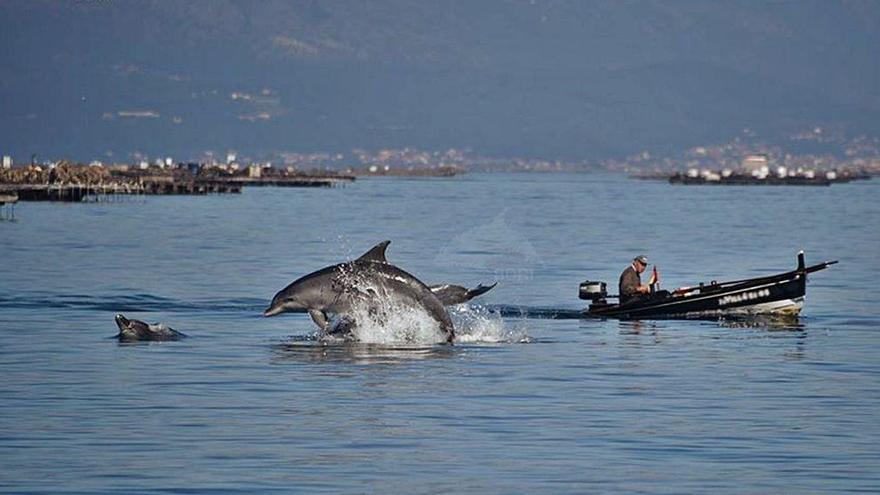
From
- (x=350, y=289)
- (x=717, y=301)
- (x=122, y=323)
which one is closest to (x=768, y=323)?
(x=717, y=301)

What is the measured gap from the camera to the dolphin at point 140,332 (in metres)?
40.8

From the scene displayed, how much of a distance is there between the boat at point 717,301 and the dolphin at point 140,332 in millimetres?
10952

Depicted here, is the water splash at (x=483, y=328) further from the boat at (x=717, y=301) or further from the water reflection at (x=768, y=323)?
the water reflection at (x=768, y=323)

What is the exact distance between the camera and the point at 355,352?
38.4m

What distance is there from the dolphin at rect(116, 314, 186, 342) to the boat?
1095 cm

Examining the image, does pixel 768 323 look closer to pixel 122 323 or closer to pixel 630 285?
pixel 630 285

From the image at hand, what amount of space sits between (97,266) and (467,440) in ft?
143

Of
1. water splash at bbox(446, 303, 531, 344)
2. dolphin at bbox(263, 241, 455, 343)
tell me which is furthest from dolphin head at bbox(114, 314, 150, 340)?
water splash at bbox(446, 303, 531, 344)

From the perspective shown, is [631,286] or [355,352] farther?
[631,286]

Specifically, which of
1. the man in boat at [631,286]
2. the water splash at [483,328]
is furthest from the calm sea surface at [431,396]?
the man in boat at [631,286]

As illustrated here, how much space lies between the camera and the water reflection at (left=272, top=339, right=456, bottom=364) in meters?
37.2

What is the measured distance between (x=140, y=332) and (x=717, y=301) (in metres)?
13.5

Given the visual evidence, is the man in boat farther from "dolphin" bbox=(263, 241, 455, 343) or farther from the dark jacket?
"dolphin" bbox=(263, 241, 455, 343)

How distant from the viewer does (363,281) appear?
38.1 metres
